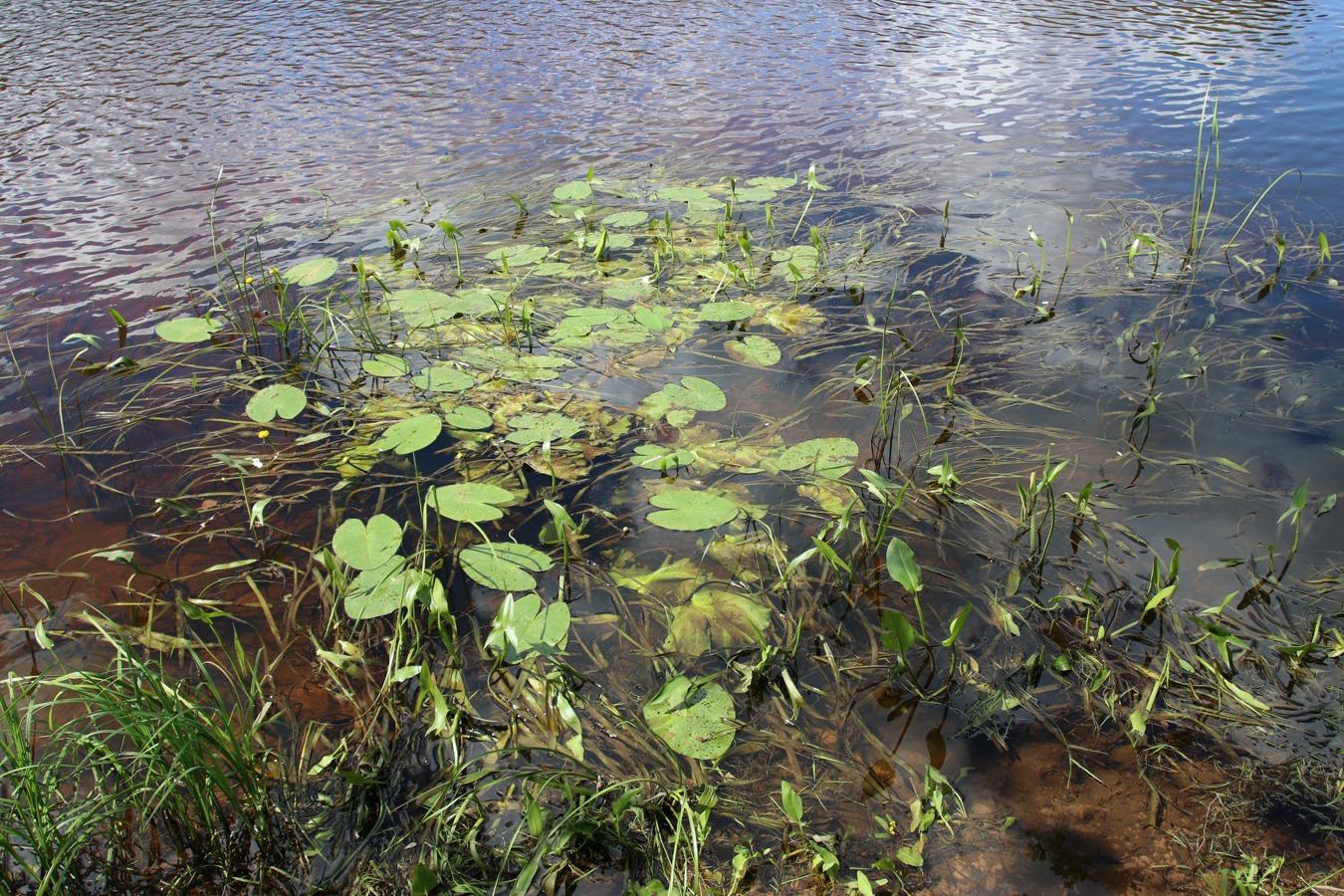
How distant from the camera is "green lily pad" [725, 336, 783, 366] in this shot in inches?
126

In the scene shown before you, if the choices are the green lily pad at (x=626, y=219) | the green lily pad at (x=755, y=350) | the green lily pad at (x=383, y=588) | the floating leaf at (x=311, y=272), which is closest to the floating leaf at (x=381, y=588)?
the green lily pad at (x=383, y=588)

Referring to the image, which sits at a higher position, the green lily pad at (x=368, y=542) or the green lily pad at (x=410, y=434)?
the green lily pad at (x=410, y=434)

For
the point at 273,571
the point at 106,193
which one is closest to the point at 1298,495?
the point at 273,571

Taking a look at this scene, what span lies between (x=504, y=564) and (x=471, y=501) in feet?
0.91

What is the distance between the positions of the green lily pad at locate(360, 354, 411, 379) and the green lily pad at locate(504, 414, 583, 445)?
59 cm

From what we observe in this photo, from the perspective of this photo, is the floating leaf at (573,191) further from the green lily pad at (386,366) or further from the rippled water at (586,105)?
the green lily pad at (386,366)

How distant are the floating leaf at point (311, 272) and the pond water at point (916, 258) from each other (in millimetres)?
352

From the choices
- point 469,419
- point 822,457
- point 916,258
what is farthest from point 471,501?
point 916,258

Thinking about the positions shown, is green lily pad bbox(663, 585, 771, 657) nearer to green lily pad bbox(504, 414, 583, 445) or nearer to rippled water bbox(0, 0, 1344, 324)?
green lily pad bbox(504, 414, 583, 445)

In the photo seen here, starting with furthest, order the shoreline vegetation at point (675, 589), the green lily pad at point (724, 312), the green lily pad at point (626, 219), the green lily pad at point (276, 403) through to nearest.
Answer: the green lily pad at point (626, 219) → the green lily pad at point (724, 312) → the green lily pad at point (276, 403) → the shoreline vegetation at point (675, 589)

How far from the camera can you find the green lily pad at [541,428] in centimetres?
272

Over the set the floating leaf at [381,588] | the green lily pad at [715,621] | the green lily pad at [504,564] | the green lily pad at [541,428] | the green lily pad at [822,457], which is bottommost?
the green lily pad at [715,621]

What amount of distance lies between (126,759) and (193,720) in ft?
1.35

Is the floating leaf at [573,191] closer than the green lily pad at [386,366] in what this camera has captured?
No
